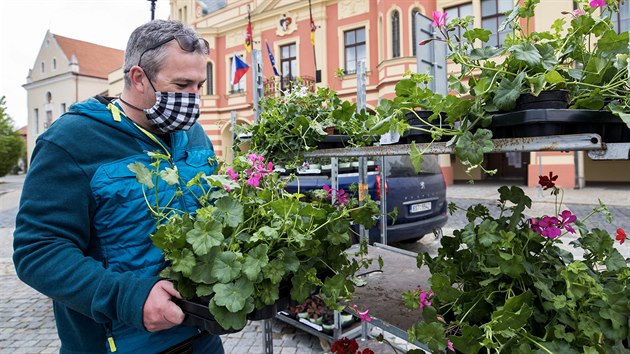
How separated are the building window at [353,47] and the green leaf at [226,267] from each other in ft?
55.7

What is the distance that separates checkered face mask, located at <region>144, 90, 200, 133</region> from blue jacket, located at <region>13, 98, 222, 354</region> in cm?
7

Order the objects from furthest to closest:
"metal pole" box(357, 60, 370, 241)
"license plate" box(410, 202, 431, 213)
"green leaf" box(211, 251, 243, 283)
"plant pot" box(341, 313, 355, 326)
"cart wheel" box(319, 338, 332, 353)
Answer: "license plate" box(410, 202, 431, 213), "cart wheel" box(319, 338, 332, 353), "plant pot" box(341, 313, 355, 326), "metal pole" box(357, 60, 370, 241), "green leaf" box(211, 251, 243, 283)

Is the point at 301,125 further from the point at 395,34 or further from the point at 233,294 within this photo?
the point at 395,34

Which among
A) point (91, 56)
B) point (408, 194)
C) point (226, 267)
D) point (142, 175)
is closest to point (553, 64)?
point (226, 267)

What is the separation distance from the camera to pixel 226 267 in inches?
41.1

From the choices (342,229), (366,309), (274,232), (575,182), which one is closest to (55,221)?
(274,232)

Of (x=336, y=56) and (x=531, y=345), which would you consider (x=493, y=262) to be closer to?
(x=531, y=345)

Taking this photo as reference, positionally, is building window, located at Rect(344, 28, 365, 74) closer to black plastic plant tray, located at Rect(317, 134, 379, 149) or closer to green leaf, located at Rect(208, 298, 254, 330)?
black plastic plant tray, located at Rect(317, 134, 379, 149)

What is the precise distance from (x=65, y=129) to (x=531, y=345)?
1392 millimetres

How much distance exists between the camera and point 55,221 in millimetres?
1220

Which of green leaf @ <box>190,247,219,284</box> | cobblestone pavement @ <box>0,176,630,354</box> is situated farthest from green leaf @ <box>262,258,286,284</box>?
cobblestone pavement @ <box>0,176,630,354</box>

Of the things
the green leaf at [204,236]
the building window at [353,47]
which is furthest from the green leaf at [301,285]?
the building window at [353,47]

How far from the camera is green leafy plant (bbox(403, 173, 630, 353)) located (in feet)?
3.23

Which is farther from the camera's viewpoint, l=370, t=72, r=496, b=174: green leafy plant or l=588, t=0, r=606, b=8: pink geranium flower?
l=588, t=0, r=606, b=8: pink geranium flower
